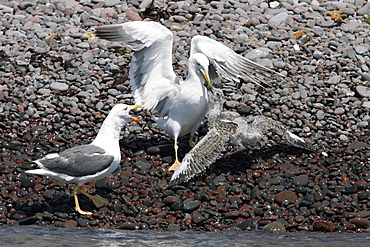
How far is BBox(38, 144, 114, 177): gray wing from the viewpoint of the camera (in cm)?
761

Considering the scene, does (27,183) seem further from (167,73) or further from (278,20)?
(278,20)

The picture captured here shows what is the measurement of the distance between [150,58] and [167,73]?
32 cm

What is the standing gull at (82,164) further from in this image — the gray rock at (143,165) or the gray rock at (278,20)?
the gray rock at (278,20)

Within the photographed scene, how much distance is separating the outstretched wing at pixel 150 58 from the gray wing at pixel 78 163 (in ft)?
5.99

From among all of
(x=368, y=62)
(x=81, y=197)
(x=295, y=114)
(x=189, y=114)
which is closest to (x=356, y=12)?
(x=368, y=62)

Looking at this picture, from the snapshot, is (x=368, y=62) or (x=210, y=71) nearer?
(x=210, y=71)

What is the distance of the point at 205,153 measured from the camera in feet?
27.8

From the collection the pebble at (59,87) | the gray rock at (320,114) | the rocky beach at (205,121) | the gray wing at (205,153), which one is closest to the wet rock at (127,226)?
the rocky beach at (205,121)

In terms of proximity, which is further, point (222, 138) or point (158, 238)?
point (222, 138)

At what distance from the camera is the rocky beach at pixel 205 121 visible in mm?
7723

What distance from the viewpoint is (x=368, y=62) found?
1142cm

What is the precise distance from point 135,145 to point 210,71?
1545 millimetres

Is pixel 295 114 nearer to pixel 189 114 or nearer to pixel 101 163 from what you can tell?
pixel 189 114

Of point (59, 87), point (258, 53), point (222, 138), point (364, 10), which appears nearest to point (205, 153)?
point (222, 138)
